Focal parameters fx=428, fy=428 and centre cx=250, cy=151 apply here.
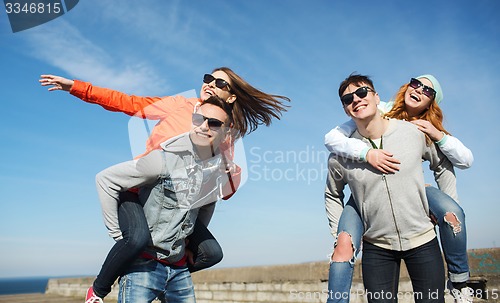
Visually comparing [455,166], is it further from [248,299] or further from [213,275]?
[213,275]

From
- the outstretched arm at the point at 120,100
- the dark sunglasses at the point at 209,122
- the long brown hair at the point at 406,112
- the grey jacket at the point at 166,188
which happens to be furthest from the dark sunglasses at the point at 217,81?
the long brown hair at the point at 406,112

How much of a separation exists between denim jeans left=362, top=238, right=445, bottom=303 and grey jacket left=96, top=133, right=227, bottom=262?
119 cm

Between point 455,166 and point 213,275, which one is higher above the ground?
point 455,166

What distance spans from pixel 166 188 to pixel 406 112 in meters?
A: 1.78

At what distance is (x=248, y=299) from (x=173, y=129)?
5.72 meters

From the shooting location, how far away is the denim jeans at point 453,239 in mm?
2660

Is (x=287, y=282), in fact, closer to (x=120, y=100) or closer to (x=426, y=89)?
(x=426, y=89)

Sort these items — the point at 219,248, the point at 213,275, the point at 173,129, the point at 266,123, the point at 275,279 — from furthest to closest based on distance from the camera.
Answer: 1. the point at 213,275
2. the point at 275,279
3. the point at 266,123
4. the point at 219,248
5. the point at 173,129

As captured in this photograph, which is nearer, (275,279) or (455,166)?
(455,166)

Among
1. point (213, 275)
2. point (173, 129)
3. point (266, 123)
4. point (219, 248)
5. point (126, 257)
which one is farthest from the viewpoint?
point (213, 275)

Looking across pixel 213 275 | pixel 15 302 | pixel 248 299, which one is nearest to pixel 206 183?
pixel 248 299

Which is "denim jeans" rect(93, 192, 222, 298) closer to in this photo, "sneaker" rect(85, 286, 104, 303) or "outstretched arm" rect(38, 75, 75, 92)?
"sneaker" rect(85, 286, 104, 303)

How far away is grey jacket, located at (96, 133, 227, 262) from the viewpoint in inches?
99.0

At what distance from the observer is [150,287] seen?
266cm
